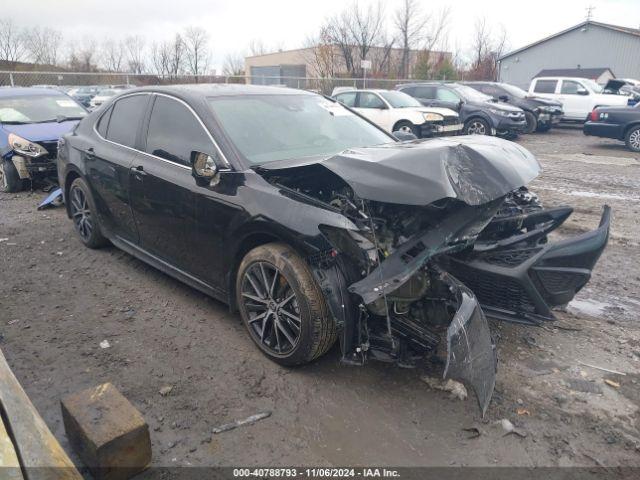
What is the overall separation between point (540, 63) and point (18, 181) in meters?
35.8

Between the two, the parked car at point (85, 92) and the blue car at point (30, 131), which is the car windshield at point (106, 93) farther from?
the blue car at point (30, 131)

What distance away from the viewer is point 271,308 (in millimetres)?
3291

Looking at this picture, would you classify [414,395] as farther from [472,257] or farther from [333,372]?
[472,257]

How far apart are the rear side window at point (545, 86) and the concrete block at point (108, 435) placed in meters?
19.7

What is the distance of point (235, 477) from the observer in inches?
97.5

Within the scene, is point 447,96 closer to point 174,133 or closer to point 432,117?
point 432,117

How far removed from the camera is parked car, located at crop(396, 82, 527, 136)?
47.2 ft

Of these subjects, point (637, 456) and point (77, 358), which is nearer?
point (637, 456)

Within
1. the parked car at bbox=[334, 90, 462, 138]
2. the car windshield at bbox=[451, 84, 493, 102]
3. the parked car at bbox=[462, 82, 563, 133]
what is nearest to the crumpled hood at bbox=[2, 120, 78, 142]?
the parked car at bbox=[334, 90, 462, 138]

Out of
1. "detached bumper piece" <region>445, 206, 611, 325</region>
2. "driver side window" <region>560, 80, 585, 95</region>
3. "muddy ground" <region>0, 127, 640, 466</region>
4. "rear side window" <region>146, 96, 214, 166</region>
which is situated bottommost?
"muddy ground" <region>0, 127, 640, 466</region>

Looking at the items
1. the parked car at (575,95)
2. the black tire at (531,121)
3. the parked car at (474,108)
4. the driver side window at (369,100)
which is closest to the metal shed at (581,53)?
the parked car at (575,95)

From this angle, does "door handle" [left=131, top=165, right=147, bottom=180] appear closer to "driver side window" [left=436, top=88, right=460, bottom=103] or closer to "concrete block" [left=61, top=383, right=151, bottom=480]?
"concrete block" [left=61, top=383, right=151, bottom=480]

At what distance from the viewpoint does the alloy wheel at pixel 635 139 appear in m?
13.1

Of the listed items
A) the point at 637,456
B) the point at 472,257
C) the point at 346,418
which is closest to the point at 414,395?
the point at 346,418
